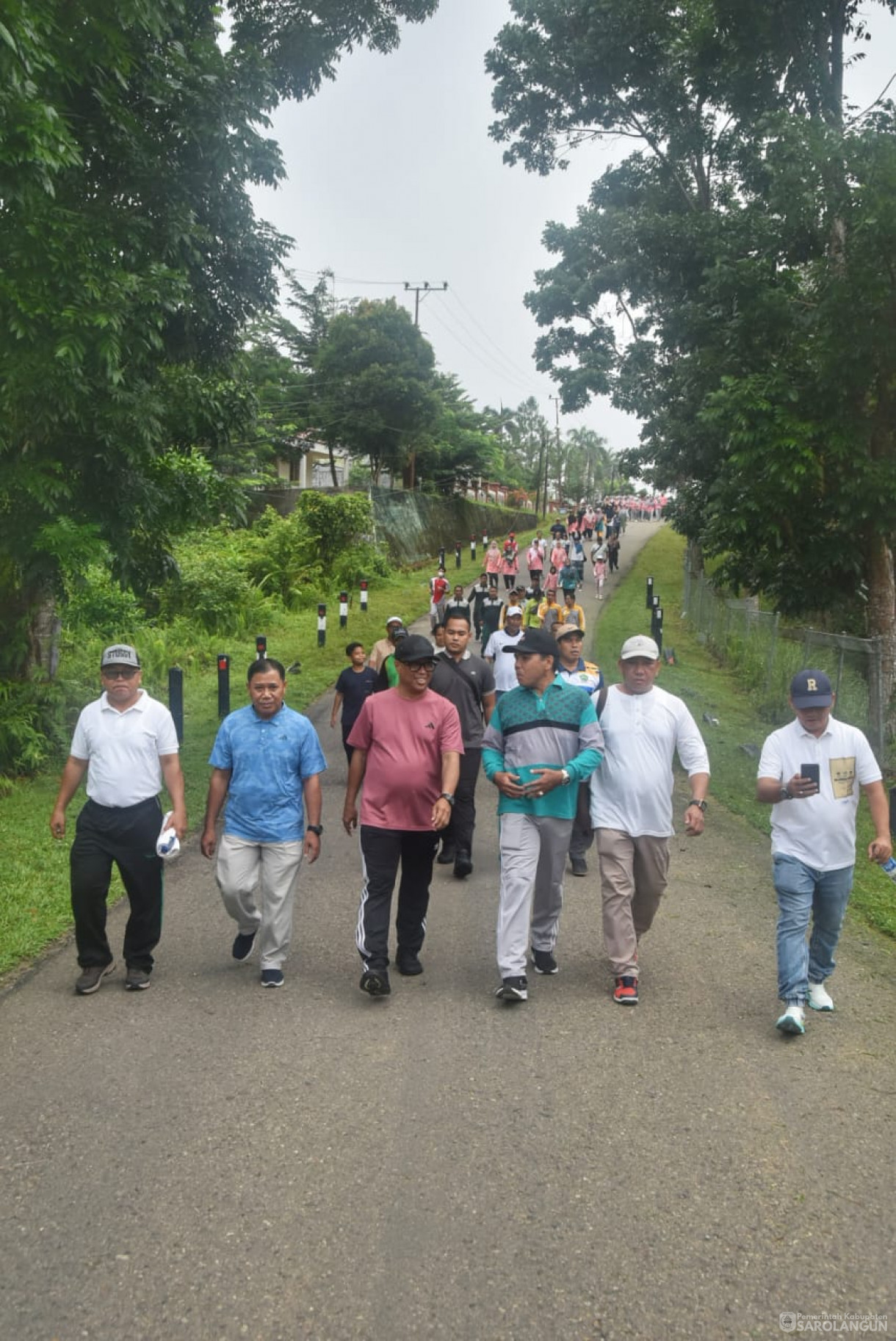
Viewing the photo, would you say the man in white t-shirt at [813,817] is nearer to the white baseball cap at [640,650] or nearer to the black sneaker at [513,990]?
the white baseball cap at [640,650]

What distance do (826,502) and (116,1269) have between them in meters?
12.0

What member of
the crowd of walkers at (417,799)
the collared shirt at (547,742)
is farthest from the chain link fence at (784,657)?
the collared shirt at (547,742)

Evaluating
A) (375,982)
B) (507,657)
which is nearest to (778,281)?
(507,657)

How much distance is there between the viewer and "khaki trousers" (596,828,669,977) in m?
6.24

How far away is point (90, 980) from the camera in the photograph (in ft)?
20.7

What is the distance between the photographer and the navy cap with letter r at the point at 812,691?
589cm

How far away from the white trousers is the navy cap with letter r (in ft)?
9.25

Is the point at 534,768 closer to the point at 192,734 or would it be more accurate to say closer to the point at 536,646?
the point at 536,646

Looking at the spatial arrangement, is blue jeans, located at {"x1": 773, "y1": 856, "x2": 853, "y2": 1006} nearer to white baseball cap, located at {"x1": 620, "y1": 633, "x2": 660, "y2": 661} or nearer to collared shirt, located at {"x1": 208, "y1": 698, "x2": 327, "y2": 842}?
white baseball cap, located at {"x1": 620, "y1": 633, "x2": 660, "y2": 661}

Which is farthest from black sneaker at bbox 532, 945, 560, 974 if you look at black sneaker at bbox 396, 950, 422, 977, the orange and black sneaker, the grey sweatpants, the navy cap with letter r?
the navy cap with letter r

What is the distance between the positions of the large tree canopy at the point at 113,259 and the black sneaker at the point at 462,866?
406 cm

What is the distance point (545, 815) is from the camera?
250 inches

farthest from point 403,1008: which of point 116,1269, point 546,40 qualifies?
point 546,40

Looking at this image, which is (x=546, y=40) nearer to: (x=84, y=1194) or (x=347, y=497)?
(x=347, y=497)
